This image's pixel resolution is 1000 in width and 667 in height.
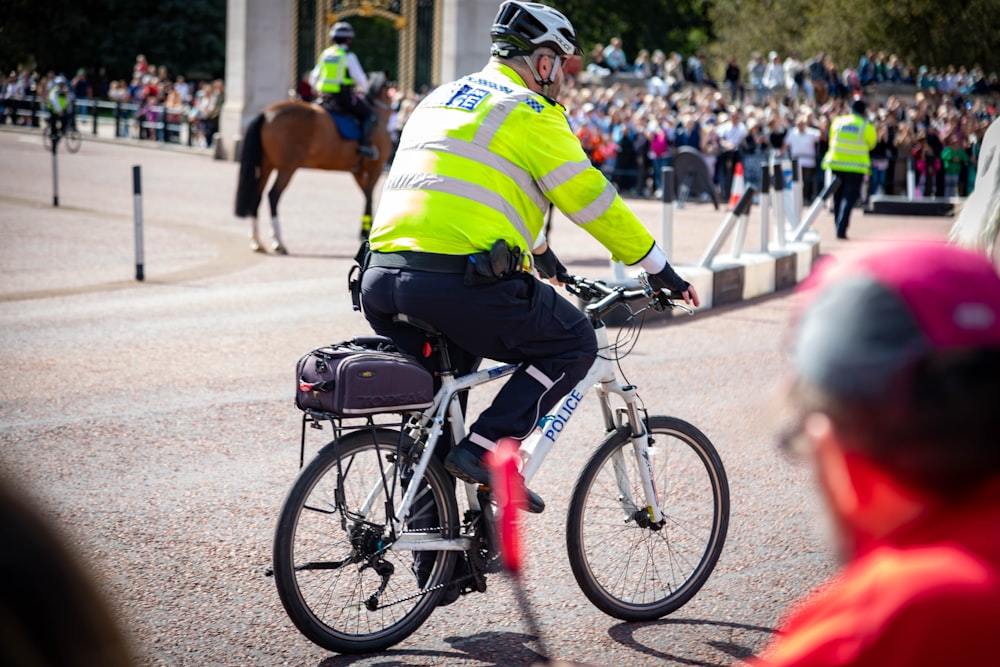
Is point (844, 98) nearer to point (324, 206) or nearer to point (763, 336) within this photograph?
point (324, 206)

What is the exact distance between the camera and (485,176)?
398 cm

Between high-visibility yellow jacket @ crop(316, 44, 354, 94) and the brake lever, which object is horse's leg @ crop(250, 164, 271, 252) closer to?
high-visibility yellow jacket @ crop(316, 44, 354, 94)

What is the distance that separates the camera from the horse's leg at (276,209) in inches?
599

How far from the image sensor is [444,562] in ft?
13.7

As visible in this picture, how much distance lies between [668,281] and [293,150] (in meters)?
12.6

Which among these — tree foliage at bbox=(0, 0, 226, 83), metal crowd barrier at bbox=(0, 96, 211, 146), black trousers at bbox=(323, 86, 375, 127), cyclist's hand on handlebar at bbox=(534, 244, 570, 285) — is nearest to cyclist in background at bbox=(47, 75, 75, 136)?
metal crowd barrier at bbox=(0, 96, 211, 146)

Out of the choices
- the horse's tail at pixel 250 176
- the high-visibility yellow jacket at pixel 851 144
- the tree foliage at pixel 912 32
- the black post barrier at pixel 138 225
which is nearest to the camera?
the black post barrier at pixel 138 225

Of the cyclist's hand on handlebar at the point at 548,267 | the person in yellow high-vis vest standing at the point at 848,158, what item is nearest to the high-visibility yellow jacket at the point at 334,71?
the person in yellow high-vis vest standing at the point at 848,158

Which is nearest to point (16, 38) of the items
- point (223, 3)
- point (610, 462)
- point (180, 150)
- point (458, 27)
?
point (223, 3)

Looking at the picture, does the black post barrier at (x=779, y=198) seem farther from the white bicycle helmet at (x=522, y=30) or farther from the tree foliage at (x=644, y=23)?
the tree foliage at (x=644, y=23)

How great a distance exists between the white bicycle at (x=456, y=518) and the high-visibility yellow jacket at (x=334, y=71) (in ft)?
41.8

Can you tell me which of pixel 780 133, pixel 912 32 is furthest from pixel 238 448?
pixel 912 32

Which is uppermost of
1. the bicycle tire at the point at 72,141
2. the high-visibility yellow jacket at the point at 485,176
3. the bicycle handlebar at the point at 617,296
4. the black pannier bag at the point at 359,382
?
the high-visibility yellow jacket at the point at 485,176

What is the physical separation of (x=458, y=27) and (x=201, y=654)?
29036mm
